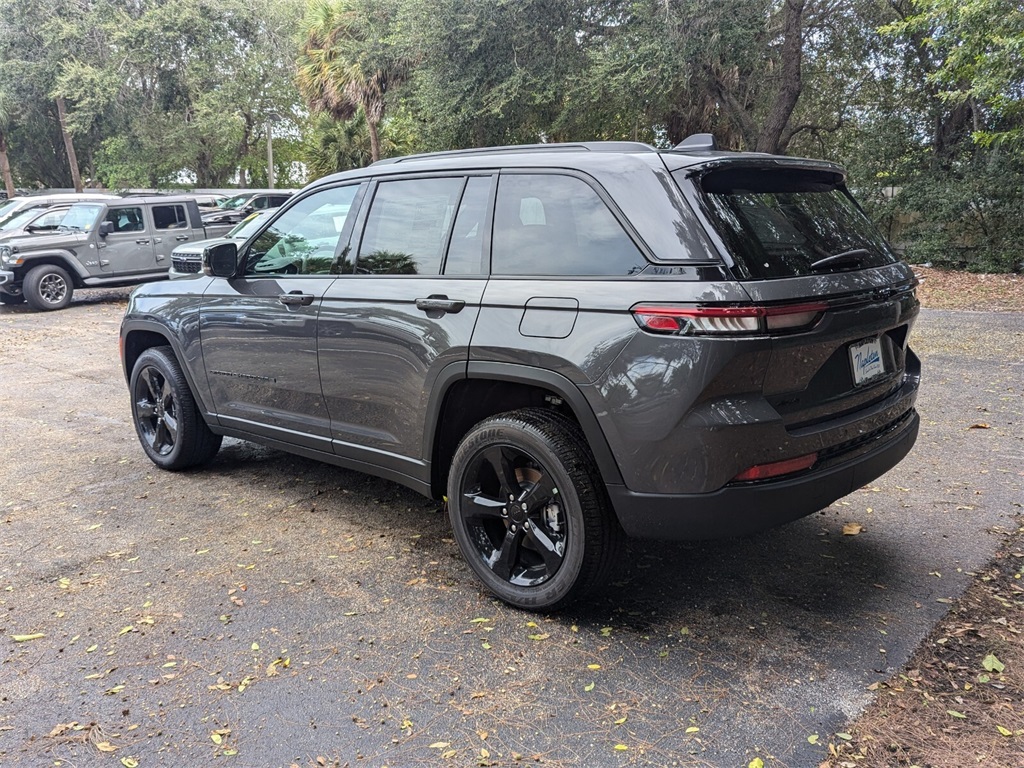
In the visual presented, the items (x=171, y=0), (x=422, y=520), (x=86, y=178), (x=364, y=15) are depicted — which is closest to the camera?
(x=422, y=520)

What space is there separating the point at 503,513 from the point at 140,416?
321 centimetres

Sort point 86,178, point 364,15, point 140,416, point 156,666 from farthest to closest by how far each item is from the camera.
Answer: point 86,178
point 364,15
point 140,416
point 156,666

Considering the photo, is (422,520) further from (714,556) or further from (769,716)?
(769,716)

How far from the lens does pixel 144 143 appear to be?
92.3ft

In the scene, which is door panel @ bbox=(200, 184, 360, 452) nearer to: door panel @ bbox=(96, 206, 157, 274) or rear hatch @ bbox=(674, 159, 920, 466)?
rear hatch @ bbox=(674, 159, 920, 466)

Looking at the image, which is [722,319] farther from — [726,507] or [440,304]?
[440,304]

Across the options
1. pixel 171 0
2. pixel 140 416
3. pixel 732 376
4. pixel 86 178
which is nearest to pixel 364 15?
pixel 171 0

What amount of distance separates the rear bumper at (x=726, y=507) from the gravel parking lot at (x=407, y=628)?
1.60ft

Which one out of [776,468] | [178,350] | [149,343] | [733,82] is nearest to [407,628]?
[776,468]

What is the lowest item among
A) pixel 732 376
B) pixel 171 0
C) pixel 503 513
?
pixel 503 513

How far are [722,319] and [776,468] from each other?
61 centimetres

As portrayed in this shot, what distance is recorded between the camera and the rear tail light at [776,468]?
9.73ft

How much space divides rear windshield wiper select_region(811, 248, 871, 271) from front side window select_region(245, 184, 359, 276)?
89.5 inches

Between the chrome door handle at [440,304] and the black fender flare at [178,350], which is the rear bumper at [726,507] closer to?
the chrome door handle at [440,304]
